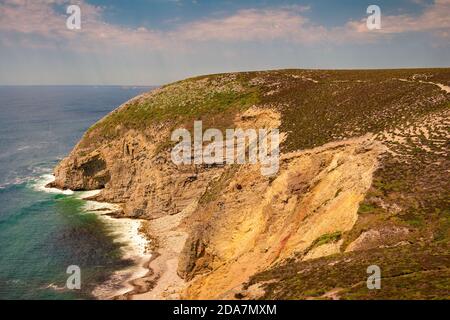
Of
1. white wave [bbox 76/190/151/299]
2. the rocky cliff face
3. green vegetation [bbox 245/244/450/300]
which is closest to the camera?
green vegetation [bbox 245/244/450/300]

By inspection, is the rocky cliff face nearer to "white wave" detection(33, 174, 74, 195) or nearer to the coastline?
"white wave" detection(33, 174, 74, 195)

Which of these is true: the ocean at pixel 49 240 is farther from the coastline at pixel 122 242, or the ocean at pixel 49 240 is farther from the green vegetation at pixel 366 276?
the green vegetation at pixel 366 276

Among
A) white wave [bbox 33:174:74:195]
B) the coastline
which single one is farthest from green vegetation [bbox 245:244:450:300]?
white wave [bbox 33:174:74:195]

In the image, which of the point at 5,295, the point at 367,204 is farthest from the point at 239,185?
the point at 5,295

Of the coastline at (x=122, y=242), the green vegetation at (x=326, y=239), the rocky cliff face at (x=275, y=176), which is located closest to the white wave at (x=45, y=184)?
the coastline at (x=122, y=242)

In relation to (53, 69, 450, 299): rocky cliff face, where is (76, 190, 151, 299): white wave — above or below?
below
